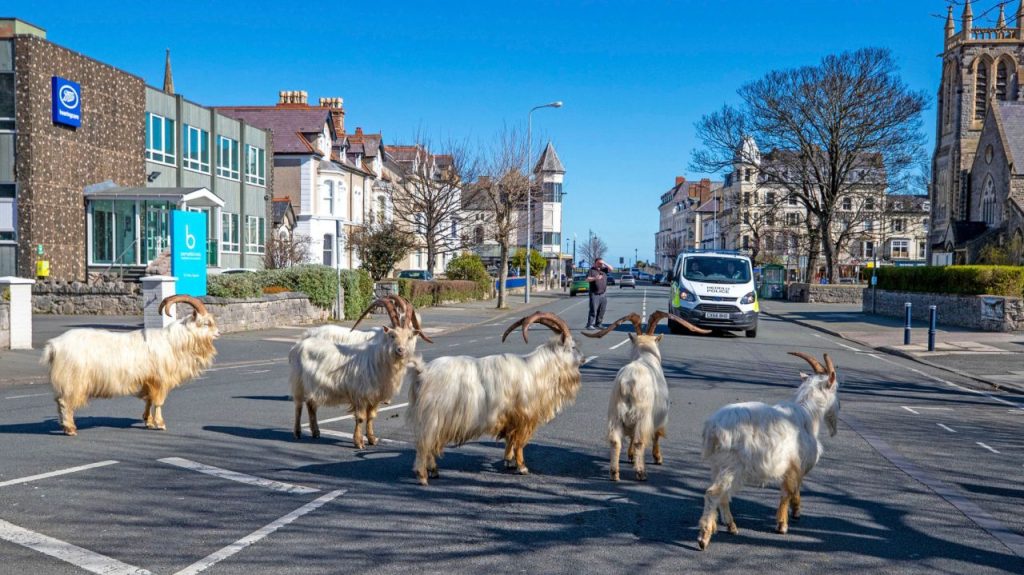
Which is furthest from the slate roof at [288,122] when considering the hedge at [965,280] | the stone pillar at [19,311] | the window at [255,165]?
the stone pillar at [19,311]

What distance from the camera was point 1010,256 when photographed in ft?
124

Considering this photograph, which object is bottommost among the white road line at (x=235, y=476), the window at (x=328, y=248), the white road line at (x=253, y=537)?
the white road line at (x=235, y=476)

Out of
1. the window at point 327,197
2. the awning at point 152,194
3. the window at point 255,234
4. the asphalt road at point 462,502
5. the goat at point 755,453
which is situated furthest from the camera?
the window at point 327,197

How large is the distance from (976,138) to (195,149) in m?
61.5

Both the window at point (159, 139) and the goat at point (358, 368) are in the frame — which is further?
the window at point (159, 139)

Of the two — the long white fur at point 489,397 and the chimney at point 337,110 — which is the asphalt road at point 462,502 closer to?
the long white fur at point 489,397

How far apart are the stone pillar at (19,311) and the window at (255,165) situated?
97.9ft

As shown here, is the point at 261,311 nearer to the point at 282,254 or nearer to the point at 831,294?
the point at 282,254

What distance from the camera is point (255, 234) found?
4678cm

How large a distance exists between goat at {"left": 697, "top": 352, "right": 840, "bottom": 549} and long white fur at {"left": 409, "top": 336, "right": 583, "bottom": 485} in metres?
1.91

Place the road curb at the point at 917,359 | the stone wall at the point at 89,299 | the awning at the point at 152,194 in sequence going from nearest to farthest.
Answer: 1. the road curb at the point at 917,359
2. the stone wall at the point at 89,299
3. the awning at the point at 152,194

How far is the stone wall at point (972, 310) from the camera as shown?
1004 inches

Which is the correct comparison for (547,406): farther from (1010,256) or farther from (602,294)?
(1010,256)

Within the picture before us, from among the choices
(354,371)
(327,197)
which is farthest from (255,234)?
(354,371)
